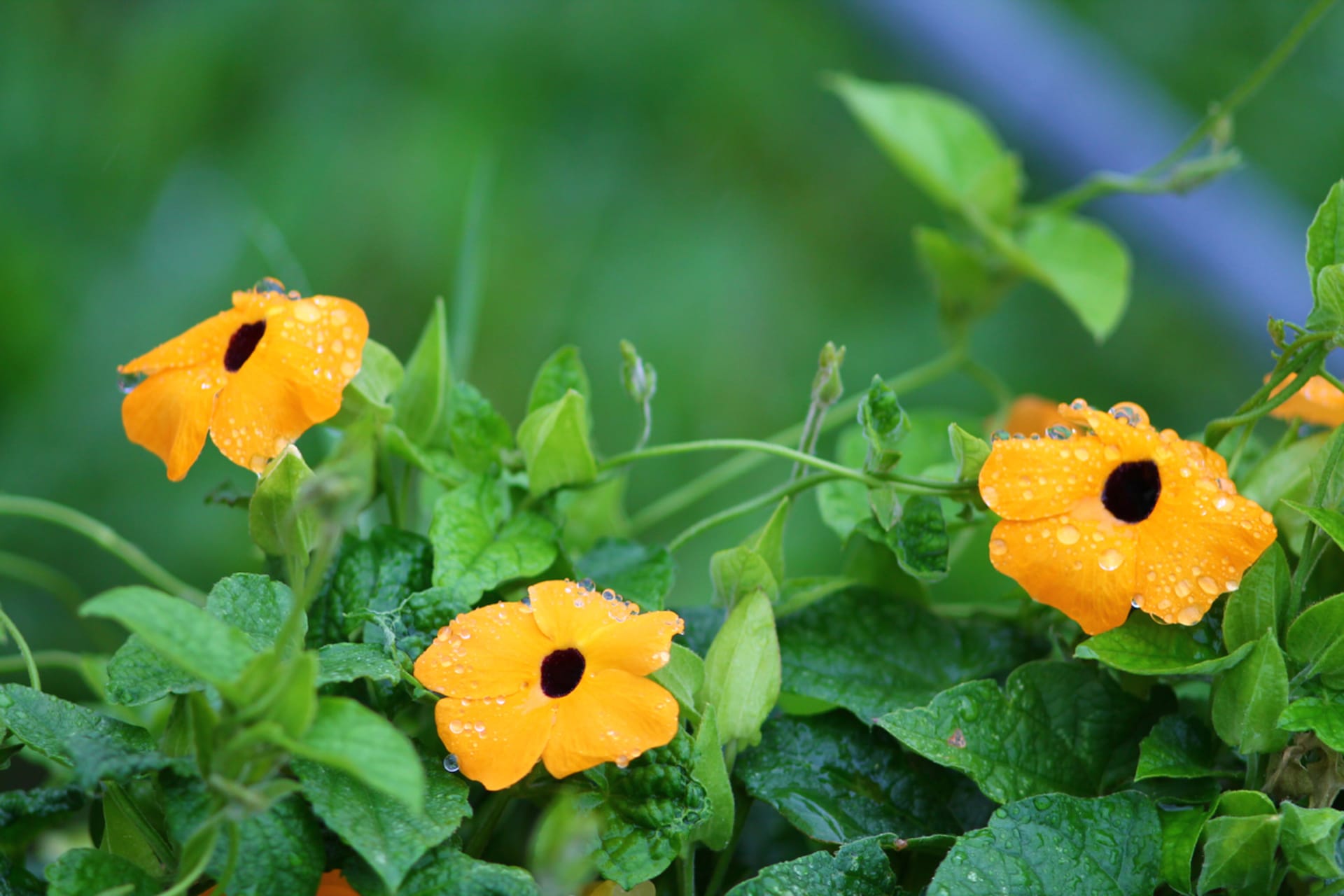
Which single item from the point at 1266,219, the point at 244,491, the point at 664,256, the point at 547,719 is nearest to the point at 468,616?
the point at 547,719

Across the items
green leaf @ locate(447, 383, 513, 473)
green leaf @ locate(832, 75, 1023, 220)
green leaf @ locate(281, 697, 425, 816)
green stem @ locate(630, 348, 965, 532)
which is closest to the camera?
green leaf @ locate(281, 697, 425, 816)

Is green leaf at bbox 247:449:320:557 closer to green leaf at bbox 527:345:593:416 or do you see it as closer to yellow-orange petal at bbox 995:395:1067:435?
green leaf at bbox 527:345:593:416

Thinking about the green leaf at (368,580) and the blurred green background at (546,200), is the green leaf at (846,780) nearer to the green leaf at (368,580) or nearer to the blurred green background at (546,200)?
the green leaf at (368,580)

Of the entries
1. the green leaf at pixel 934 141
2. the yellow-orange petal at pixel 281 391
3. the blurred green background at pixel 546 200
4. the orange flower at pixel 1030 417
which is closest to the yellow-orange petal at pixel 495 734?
the yellow-orange petal at pixel 281 391

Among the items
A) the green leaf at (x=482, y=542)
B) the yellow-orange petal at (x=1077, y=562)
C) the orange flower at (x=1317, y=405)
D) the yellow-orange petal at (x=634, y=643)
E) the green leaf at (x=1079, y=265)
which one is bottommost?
the green leaf at (x=482, y=542)

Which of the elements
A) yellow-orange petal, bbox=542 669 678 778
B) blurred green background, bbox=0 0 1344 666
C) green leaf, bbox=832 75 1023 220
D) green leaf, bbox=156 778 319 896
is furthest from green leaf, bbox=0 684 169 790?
blurred green background, bbox=0 0 1344 666

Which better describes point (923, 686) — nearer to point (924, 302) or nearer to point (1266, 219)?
point (1266, 219)
